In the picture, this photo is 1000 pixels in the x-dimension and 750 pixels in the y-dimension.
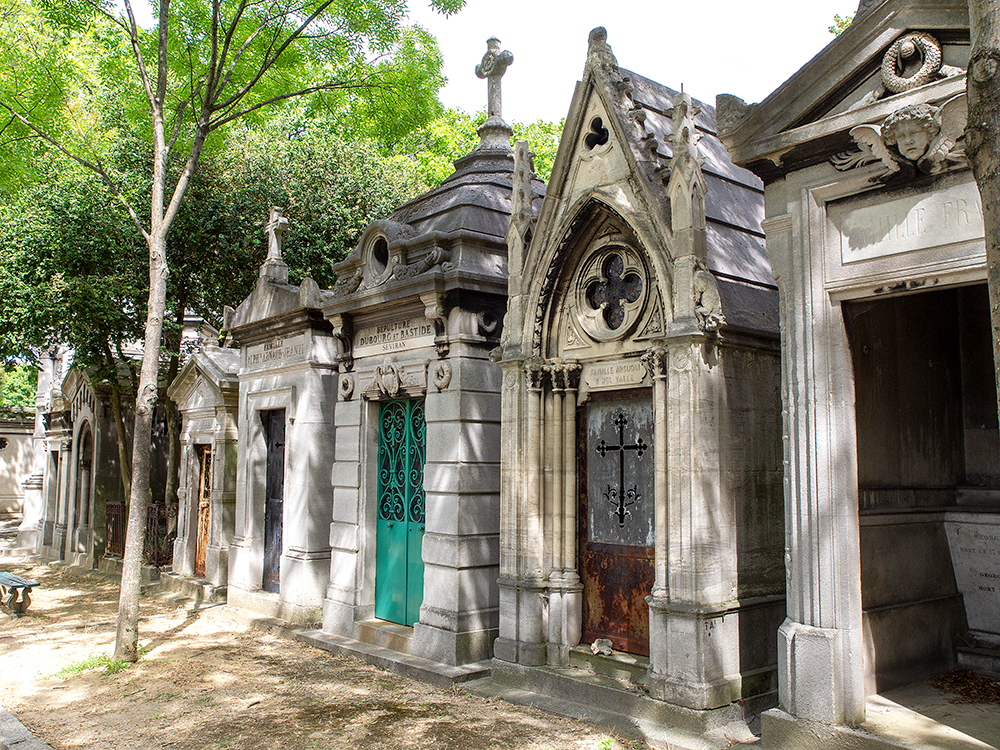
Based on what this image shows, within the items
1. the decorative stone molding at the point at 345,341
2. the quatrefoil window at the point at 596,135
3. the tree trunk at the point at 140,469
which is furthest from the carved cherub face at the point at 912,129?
the tree trunk at the point at 140,469


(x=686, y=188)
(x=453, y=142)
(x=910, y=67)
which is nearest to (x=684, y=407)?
(x=686, y=188)

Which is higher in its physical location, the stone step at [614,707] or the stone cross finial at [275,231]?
the stone cross finial at [275,231]

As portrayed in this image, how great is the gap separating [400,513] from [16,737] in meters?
4.21

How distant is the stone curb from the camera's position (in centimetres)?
617

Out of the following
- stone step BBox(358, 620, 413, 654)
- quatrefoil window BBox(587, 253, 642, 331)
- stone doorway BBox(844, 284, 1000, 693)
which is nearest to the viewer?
stone doorway BBox(844, 284, 1000, 693)

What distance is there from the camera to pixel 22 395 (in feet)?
170

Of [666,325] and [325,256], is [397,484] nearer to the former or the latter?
[666,325]

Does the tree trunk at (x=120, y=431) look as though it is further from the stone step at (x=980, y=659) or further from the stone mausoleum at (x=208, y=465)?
the stone step at (x=980, y=659)

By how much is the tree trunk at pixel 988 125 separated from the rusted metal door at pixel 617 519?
168 inches

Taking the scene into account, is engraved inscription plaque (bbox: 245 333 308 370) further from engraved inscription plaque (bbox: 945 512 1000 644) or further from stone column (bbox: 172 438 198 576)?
engraved inscription plaque (bbox: 945 512 1000 644)

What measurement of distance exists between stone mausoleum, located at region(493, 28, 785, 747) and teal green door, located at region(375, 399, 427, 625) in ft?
5.69

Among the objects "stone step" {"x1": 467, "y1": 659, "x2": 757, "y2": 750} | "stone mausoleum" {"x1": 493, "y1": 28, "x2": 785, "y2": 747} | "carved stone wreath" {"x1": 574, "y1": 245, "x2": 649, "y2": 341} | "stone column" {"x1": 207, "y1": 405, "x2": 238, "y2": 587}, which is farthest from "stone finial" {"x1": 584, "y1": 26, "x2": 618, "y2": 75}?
"stone column" {"x1": 207, "y1": 405, "x2": 238, "y2": 587}

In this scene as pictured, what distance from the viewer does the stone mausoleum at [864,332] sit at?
5.03m

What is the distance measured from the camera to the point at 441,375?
8680 mm
